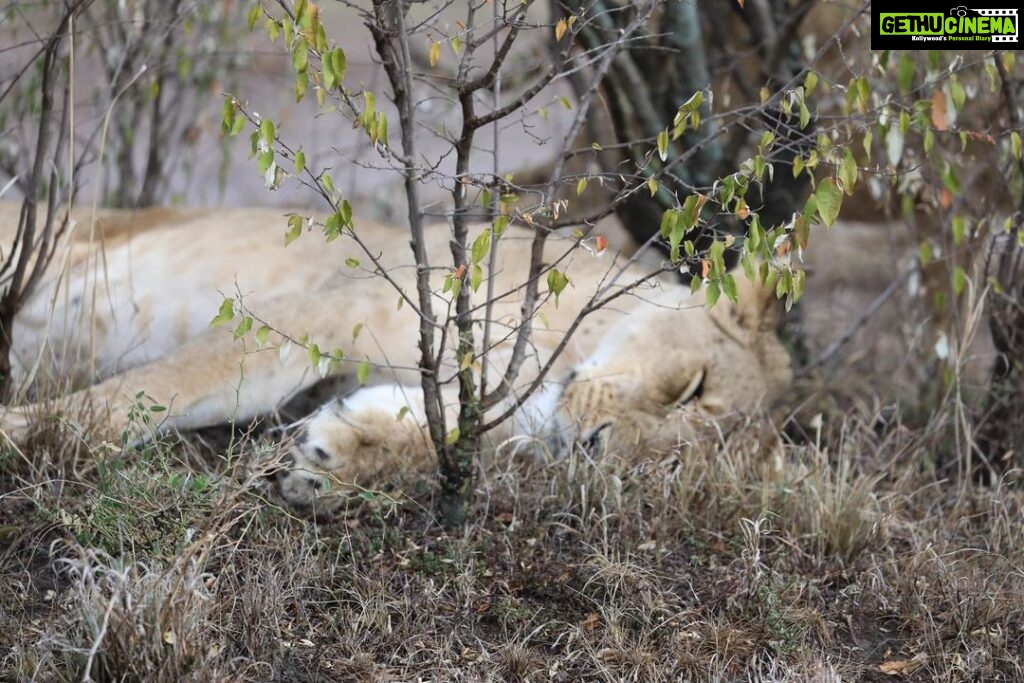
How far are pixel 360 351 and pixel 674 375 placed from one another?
0.86 m

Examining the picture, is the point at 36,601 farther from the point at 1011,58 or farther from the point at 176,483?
the point at 1011,58

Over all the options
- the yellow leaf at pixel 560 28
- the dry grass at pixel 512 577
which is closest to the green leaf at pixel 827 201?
the yellow leaf at pixel 560 28

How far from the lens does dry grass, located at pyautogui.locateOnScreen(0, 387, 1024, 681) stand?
6.85 feet

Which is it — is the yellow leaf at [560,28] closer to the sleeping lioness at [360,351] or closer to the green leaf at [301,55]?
the green leaf at [301,55]

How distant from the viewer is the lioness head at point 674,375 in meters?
3.07

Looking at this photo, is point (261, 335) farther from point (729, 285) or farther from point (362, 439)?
point (729, 285)

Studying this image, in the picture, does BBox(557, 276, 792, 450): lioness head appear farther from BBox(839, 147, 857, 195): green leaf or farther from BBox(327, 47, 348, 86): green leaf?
BBox(327, 47, 348, 86): green leaf

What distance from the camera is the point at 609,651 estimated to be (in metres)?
2.26

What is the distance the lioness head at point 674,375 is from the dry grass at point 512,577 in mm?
138
